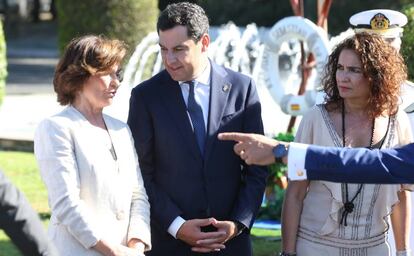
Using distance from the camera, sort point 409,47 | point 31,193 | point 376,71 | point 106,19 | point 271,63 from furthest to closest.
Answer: point 106,19, point 271,63, point 31,193, point 409,47, point 376,71

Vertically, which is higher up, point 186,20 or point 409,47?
point 186,20

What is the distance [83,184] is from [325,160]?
3.71ft

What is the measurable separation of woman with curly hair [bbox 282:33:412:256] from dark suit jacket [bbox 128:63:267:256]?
30 cm

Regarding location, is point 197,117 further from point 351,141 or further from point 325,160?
point 325,160

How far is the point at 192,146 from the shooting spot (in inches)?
193

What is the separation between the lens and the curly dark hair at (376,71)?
15.5ft

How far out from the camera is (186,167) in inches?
193

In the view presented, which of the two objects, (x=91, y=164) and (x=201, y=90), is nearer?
(x=91, y=164)

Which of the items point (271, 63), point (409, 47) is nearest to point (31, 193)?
point (271, 63)

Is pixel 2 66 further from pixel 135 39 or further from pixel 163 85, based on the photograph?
pixel 163 85

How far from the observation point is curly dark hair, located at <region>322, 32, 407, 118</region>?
4727mm

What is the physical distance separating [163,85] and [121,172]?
0.60 metres

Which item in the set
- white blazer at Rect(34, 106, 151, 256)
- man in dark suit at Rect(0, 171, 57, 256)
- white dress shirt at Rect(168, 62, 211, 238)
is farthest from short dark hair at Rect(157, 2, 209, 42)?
man in dark suit at Rect(0, 171, 57, 256)

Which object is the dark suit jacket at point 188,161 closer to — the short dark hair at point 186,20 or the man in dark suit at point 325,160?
the short dark hair at point 186,20
